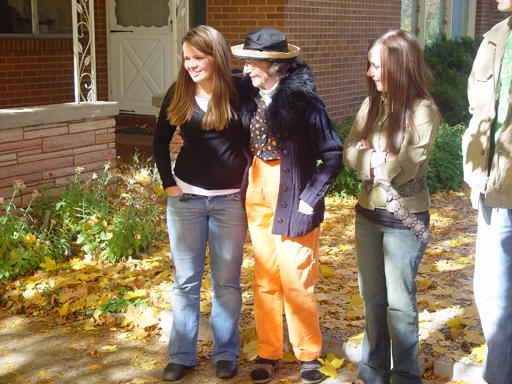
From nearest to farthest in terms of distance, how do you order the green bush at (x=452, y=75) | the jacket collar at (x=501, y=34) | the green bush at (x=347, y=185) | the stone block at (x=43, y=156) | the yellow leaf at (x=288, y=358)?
1. the jacket collar at (x=501, y=34)
2. the yellow leaf at (x=288, y=358)
3. the stone block at (x=43, y=156)
4. the green bush at (x=347, y=185)
5. the green bush at (x=452, y=75)

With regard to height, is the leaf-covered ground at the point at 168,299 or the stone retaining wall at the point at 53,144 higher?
the stone retaining wall at the point at 53,144

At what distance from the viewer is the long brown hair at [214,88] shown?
10.2ft

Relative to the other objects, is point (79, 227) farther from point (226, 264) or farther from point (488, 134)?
point (488, 134)

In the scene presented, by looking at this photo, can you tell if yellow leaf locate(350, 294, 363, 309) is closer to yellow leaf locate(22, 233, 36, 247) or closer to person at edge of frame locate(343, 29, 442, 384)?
person at edge of frame locate(343, 29, 442, 384)

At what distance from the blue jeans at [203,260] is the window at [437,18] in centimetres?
1056

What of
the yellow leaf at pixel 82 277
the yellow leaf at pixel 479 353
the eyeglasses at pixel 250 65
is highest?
the eyeglasses at pixel 250 65

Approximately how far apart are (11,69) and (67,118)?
292cm

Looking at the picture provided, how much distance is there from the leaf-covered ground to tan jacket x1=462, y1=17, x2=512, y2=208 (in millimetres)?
1189

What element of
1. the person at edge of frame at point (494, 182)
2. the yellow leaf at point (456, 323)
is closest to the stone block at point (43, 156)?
the yellow leaf at point (456, 323)

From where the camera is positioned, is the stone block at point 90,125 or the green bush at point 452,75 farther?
the green bush at point 452,75

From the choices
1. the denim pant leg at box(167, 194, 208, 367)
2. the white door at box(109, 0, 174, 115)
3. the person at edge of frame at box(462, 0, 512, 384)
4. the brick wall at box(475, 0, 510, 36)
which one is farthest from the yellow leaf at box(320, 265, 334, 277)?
the brick wall at box(475, 0, 510, 36)

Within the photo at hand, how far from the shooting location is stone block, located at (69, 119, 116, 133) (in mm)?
6199

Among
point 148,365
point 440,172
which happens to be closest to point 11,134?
point 148,365

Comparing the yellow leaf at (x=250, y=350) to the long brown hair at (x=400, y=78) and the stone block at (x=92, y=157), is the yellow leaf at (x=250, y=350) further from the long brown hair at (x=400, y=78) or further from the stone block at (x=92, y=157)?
the stone block at (x=92, y=157)
